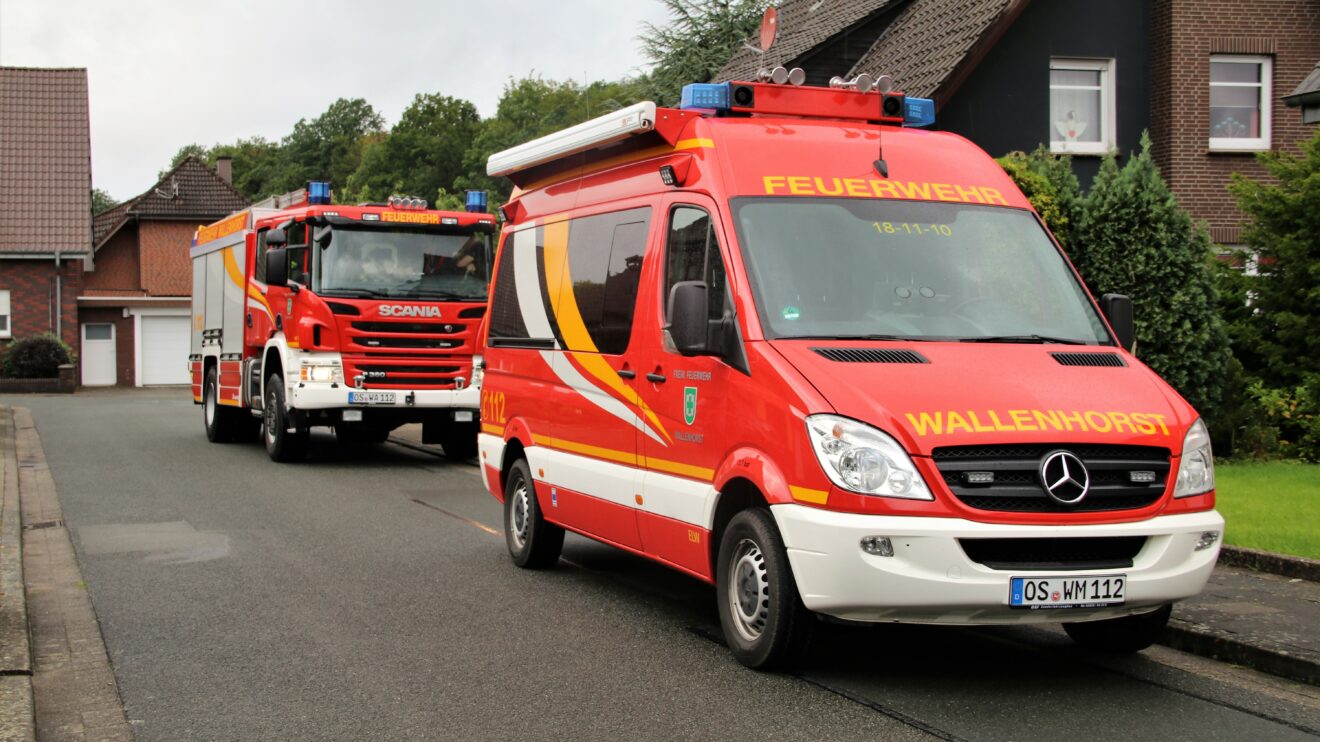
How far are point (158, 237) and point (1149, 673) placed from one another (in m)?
55.5

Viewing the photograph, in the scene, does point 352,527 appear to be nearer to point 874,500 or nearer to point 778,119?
point 778,119

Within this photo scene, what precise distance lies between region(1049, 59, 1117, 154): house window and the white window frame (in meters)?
1.63

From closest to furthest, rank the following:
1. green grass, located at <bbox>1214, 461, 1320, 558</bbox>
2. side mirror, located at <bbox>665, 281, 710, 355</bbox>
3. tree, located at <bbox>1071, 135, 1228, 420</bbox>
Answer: side mirror, located at <bbox>665, 281, 710, 355</bbox> → green grass, located at <bbox>1214, 461, 1320, 558</bbox> → tree, located at <bbox>1071, 135, 1228, 420</bbox>

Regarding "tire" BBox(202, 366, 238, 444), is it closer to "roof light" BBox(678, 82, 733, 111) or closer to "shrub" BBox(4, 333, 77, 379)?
"roof light" BBox(678, 82, 733, 111)

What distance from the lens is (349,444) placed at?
Answer: 68.5 ft

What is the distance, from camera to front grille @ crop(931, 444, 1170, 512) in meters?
5.91

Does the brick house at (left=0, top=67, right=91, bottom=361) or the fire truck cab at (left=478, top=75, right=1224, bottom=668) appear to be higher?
the brick house at (left=0, top=67, right=91, bottom=361)

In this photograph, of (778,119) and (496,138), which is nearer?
(778,119)

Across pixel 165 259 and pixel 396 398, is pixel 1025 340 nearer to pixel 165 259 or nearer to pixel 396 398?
pixel 396 398

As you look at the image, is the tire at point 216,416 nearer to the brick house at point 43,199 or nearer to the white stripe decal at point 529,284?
the white stripe decal at point 529,284

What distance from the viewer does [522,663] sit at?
6859mm

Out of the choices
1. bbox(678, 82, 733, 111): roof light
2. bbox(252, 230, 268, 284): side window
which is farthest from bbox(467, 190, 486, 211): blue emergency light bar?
bbox(678, 82, 733, 111): roof light

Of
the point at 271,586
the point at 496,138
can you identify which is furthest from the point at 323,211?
the point at 496,138

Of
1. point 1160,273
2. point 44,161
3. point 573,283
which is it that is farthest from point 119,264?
Answer: point 573,283
